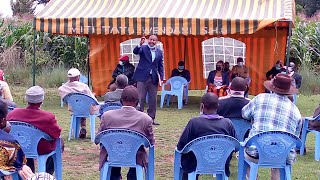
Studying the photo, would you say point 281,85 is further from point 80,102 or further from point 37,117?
point 80,102

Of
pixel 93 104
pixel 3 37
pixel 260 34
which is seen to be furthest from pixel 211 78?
pixel 3 37

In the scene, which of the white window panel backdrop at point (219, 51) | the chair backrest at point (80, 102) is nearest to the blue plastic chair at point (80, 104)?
the chair backrest at point (80, 102)

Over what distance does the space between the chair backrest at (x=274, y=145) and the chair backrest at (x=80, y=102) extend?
147 inches

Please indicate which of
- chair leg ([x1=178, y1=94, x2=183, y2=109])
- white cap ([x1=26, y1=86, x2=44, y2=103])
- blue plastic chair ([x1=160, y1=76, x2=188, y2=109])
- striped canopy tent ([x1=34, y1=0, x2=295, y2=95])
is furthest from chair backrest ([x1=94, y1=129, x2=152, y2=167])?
blue plastic chair ([x1=160, y1=76, x2=188, y2=109])

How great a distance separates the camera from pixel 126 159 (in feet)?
17.9

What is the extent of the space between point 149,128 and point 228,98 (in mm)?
1497

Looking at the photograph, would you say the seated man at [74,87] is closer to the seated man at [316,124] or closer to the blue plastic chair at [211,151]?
the seated man at [316,124]

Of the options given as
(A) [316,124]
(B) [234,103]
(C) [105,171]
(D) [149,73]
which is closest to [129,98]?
(C) [105,171]

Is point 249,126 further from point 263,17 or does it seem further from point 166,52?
point 166,52

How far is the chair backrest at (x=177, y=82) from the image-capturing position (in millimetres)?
13617

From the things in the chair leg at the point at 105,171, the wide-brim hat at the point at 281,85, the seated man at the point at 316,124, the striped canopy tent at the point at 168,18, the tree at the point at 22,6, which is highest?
the tree at the point at 22,6

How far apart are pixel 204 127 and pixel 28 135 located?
1.70 meters

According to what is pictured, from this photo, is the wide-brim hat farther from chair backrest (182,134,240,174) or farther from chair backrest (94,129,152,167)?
chair backrest (94,129,152,167)

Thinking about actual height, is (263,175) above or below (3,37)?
below
